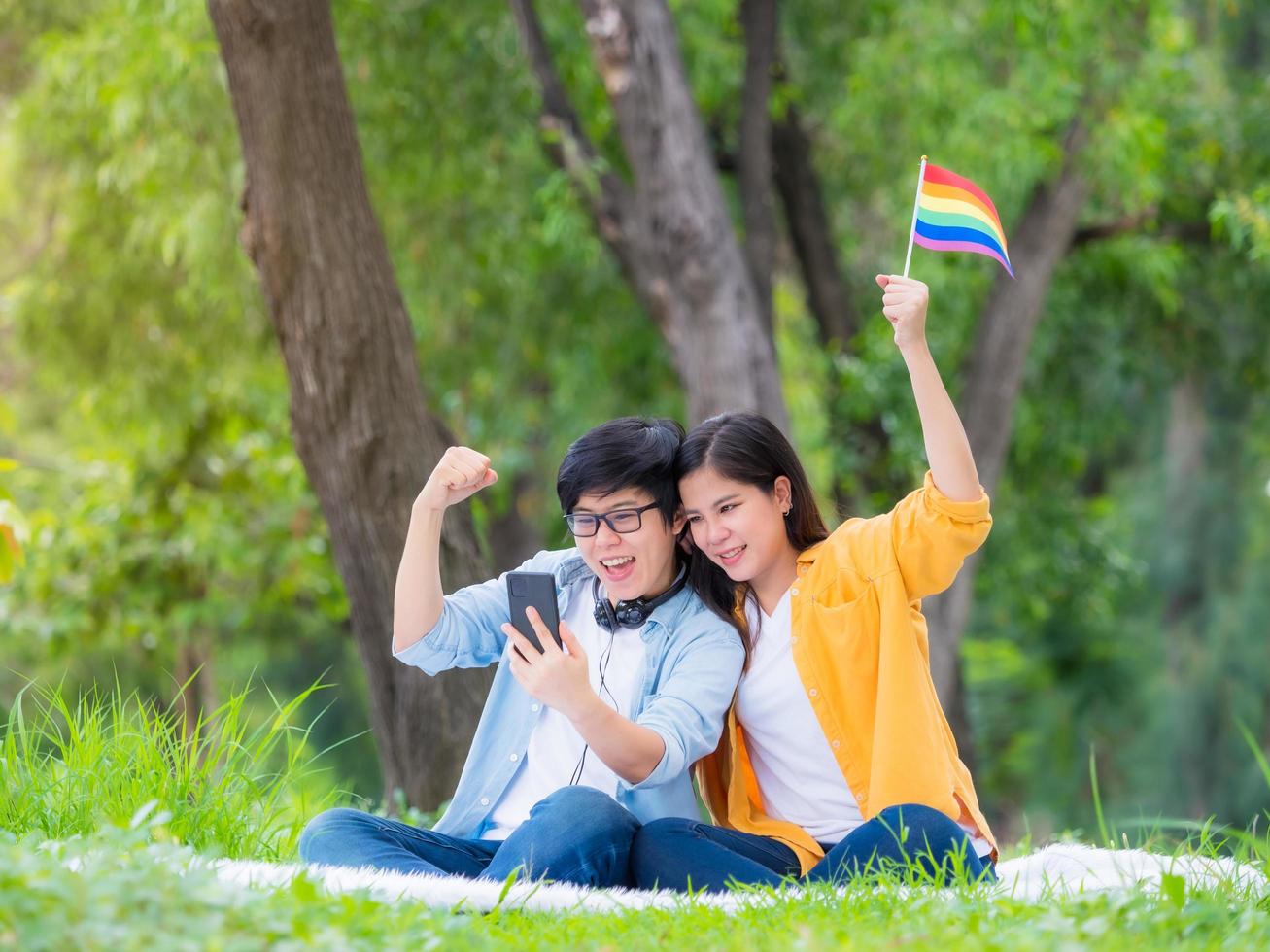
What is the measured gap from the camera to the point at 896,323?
2988 millimetres

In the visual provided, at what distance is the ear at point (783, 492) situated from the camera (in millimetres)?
3260

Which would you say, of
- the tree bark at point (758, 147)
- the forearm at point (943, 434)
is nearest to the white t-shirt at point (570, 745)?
the forearm at point (943, 434)

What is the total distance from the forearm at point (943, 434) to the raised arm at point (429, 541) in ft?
3.17

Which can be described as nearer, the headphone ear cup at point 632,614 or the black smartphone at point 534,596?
the black smartphone at point 534,596

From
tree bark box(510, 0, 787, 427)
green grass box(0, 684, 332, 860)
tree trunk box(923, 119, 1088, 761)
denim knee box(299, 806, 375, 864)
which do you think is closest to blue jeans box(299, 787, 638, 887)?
denim knee box(299, 806, 375, 864)

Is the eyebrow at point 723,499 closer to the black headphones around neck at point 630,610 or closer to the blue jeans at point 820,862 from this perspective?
the black headphones around neck at point 630,610

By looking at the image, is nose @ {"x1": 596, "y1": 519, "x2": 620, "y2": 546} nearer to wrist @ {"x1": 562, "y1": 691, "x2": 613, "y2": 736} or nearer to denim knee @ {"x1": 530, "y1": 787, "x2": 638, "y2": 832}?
wrist @ {"x1": 562, "y1": 691, "x2": 613, "y2": 736}

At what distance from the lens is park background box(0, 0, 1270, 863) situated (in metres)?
4.57

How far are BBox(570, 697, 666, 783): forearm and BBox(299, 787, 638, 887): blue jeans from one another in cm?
12

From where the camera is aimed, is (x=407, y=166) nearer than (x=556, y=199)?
No

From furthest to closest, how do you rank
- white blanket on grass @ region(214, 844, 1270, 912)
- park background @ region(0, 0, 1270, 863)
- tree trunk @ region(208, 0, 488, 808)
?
park background @ region(0, 0, 1270, 863), tree trunk @ region(208, 0, 488, 808), white blanket on grass @ region(214, 844, 1270, 912)

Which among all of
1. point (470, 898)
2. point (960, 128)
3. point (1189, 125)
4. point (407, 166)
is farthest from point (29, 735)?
point (1189, 125)

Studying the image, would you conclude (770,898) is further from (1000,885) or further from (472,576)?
(472,576)

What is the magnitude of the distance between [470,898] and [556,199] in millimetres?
4502
